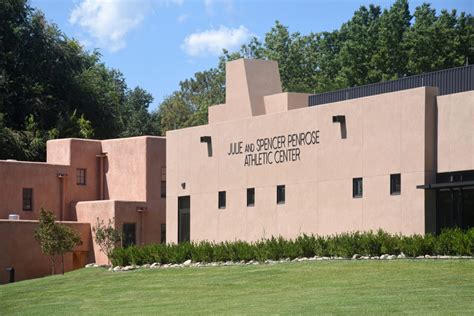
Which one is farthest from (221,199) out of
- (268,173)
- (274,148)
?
(274,148)

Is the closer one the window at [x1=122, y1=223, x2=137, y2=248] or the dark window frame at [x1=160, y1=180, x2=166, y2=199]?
the window at [x1=122, y1=223, x2=137, y2=248]

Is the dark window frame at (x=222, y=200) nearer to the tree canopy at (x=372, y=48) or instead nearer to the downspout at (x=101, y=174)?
the downspout at (x=101, y=174)

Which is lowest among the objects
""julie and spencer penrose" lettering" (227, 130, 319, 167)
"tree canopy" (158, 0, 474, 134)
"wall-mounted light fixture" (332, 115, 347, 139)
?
""julie and spencer penrose" lettering" (227, 130, 319, 167)

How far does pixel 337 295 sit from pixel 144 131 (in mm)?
76175

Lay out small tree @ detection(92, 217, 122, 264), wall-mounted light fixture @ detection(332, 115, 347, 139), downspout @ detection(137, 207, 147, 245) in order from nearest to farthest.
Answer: wall-mounted light fixture @ detection(332, 115, 347, 139)
small tree @ detection(92, 217, 122, 264)
downspout @ detection(137, 207, 147, 245)

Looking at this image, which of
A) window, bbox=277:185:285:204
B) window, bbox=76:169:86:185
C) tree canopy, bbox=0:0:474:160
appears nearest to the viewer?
window, bbox=277:185:285:204

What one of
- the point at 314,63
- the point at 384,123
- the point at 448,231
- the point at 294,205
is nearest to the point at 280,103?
the point at 294,205

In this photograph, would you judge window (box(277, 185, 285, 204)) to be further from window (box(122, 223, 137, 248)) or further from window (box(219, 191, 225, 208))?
window (box(122, 223, 137, 248))

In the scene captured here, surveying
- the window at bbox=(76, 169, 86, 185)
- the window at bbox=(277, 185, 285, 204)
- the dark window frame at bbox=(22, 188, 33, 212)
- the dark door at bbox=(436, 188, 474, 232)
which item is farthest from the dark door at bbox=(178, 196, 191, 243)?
the dark door at bbox=(436, 188, 474, 232)

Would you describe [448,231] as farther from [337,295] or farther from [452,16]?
[452,16]

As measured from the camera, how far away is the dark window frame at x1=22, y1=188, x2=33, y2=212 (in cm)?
5331

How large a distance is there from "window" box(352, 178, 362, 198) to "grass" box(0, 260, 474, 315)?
4.73 m

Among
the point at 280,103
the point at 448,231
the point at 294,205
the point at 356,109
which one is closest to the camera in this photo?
the point at 448,231

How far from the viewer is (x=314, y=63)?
8600 cm
